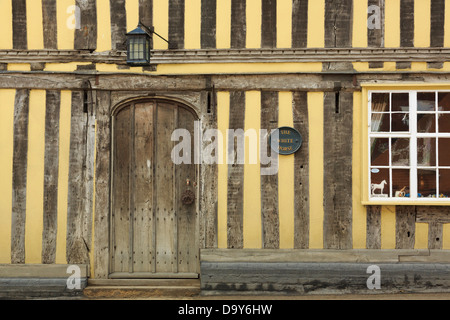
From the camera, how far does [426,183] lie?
225 inches

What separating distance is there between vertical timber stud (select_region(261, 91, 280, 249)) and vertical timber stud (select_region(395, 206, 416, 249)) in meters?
1.55

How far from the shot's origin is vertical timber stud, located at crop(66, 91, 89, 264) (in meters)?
Answer: 5.85

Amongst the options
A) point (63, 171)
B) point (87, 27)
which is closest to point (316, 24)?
point (87, 27)

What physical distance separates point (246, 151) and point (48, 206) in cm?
275

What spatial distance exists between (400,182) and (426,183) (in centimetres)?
34

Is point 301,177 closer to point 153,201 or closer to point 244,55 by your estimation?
point 244,55

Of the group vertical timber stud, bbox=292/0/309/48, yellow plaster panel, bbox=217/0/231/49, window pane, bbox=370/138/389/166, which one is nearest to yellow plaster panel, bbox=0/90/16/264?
yellow plaster panel, bbox=217/0/231/49

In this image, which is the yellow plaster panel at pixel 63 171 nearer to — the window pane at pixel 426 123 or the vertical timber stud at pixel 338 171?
the vertical timber stud at pixel 338 171

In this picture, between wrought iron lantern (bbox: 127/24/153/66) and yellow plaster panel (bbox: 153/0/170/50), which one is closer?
wrought iron lantern (bbox: 127/24/153/66)

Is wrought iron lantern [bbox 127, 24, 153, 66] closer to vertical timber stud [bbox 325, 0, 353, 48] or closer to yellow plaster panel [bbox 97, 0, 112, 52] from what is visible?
yellow plaster panel [bbox 97, 0, 112, 52]

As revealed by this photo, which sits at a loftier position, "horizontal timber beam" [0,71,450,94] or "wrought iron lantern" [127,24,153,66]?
"wrought iron lantern" [127,24,153,66]

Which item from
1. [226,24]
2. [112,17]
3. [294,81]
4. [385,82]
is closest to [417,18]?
[385,82]

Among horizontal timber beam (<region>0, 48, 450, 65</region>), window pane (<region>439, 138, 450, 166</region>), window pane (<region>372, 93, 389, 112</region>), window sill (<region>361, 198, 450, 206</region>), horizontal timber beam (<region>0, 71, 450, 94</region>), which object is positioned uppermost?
horizontal timber beam (<region>0, 48, 450, 65</region>)

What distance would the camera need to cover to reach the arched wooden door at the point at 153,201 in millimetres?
5934
